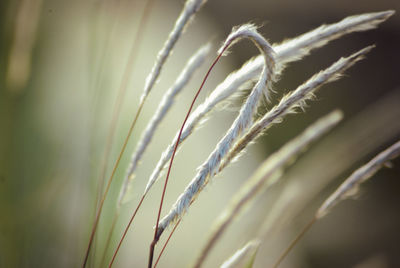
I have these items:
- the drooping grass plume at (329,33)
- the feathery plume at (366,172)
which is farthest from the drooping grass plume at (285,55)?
the feathery plume at (366,172)

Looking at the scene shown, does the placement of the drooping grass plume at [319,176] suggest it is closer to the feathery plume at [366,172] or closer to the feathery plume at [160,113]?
the feathery plume at [366,172]

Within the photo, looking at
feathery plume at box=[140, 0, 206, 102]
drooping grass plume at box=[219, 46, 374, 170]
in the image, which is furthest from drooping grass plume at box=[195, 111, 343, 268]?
feathery plume at box=[140, 0, 206, 102]

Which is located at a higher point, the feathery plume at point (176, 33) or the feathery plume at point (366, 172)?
the feathery plume at point (176, 33)

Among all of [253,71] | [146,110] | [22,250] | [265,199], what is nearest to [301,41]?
[253,71]

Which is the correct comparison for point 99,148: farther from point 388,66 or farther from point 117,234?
point 388,66

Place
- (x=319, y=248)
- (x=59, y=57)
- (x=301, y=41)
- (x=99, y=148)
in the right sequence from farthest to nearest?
(x=319, y=248) < (x=59, y=57) < (x=99, y=148) < (x=301, y=41)

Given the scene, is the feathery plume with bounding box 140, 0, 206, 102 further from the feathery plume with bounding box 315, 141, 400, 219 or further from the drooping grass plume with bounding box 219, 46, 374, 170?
the feathery plume with bounding box 315, 141, 400, 219
